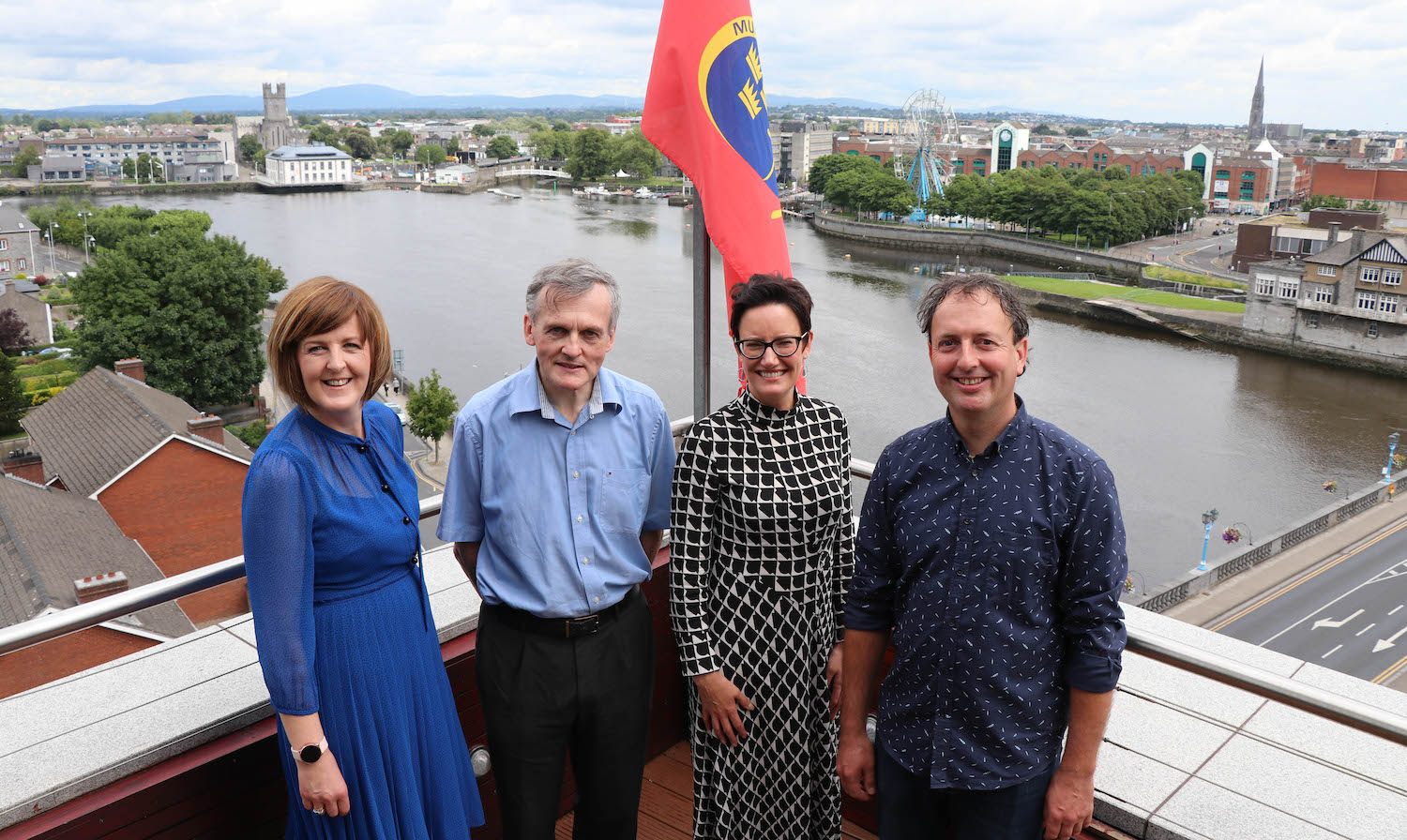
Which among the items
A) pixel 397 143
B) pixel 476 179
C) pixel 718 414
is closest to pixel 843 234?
pixel 476 179

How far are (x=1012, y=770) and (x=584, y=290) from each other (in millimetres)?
596

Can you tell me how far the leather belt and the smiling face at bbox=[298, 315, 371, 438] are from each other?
27cm

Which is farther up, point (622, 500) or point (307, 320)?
point (307, 320)

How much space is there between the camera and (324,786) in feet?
2.96

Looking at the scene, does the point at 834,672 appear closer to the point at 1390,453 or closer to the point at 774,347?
the point at 774,347

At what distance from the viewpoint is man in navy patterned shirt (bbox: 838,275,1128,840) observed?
0.86 m

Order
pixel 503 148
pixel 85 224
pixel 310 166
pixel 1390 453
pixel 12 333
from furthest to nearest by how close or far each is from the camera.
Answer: pixel 503 148 < pixel 310 166 < pixel 85 224 < pixel 12 333 < pixel 1390 453

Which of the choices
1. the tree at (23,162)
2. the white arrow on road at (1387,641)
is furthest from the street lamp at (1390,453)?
the tree at (23,162)

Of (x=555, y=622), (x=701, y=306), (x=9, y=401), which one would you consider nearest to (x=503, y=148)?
(x=9, y=401)

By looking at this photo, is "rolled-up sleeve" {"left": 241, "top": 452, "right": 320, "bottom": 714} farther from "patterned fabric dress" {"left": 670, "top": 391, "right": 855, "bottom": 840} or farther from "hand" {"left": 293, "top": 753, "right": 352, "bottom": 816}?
"patterned fabric dress" {"left": 670, "top": 391, "right": 855, "bottom": 840}

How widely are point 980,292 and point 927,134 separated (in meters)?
41.9

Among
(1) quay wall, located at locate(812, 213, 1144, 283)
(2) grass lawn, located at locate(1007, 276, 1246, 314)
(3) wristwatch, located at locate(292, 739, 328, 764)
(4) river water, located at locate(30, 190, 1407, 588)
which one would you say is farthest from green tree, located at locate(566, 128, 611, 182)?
(3) wristwatch, located at locate(292, 739, 328, 764)

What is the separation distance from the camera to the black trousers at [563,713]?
1045 millimetres

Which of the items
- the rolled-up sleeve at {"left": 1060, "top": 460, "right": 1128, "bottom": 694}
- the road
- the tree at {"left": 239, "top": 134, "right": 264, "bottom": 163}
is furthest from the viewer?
the tree at {"left": 239, "top": 134, "right": 264, "bottom": 163}
